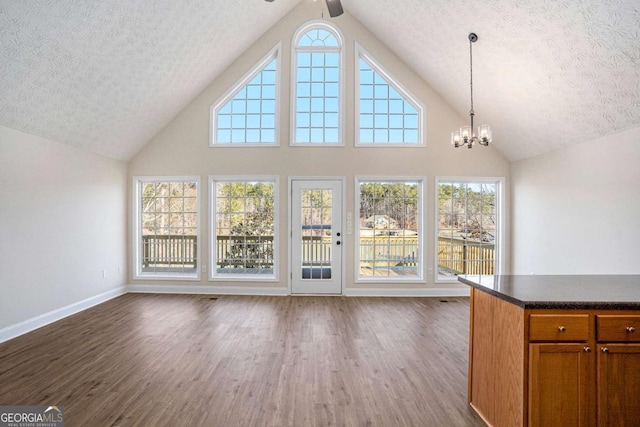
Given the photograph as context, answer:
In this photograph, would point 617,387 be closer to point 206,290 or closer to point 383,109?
point 383,109

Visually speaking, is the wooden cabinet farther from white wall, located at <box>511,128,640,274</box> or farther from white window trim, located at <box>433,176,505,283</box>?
white window trim, located at <box>433,176,505,283</box>

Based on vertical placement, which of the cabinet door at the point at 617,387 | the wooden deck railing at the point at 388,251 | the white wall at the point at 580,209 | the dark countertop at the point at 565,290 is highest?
the white wall at the point at 580,209

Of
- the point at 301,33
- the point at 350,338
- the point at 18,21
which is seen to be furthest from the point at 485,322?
the point at 301,33

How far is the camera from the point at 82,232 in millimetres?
4578

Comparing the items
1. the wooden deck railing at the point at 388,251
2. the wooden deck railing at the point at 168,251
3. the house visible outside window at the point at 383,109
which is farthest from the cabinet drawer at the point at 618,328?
the wooden deck railing at the point at 168,251

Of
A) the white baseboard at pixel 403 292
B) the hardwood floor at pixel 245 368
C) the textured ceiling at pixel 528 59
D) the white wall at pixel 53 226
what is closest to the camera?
the hardwood floor at pixel 245 368

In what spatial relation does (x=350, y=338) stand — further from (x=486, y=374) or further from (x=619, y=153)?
(x=619, y=153)

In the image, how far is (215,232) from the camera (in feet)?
18.6

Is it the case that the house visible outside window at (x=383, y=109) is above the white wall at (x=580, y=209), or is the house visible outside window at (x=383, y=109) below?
above

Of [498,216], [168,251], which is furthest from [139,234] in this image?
[498,216]

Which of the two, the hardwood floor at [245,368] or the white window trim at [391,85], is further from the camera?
the white window trim at [391,85]

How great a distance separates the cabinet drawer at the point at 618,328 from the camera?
171 cm

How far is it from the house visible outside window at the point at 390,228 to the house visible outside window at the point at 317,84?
119cm

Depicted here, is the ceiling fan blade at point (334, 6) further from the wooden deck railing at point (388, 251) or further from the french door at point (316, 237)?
the wooden deck railing at point (388, 251)
